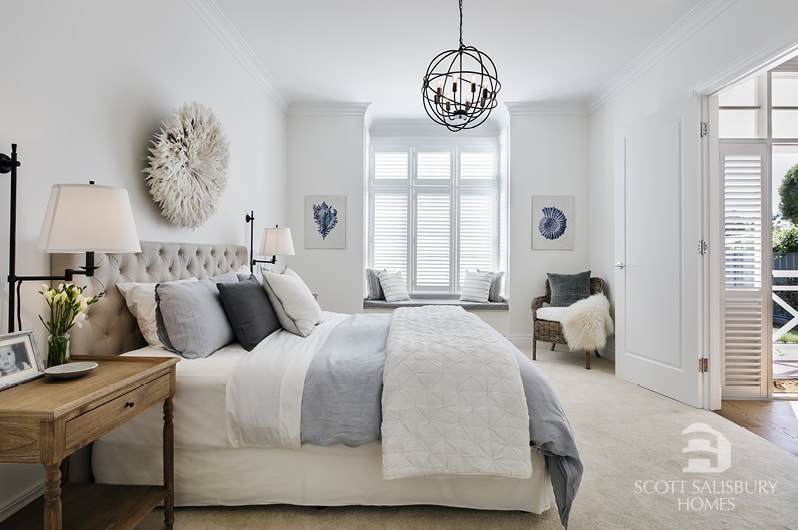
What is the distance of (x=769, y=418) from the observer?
2822 mm

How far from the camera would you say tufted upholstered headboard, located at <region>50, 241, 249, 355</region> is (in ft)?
5.76

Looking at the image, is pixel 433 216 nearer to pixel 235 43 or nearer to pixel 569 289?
pixel 569 289

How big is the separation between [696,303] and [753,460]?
1136 mm

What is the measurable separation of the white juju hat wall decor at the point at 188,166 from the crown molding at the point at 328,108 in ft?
7.38

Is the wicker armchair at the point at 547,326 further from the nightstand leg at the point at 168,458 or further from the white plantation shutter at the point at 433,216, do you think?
the nightstand leg at the point at 168,458

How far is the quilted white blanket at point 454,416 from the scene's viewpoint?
5.26 feet

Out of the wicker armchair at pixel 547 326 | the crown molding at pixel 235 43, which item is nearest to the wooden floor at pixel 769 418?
the wicker armchair at pixel 547 326

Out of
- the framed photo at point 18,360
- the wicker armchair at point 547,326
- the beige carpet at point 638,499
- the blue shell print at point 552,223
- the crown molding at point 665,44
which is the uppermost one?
the crown molding at point 665,44

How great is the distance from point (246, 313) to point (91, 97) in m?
1.23

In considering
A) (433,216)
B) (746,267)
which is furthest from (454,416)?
(433,216)

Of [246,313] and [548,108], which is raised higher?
[548,108]

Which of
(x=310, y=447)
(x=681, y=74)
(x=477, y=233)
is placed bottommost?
(x=310, y=447)

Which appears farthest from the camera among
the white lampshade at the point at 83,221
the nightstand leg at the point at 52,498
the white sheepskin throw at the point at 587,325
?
the white sheepskin throw at the point at 587,325

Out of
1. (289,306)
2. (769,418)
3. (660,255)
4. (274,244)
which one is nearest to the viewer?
(289,306)
